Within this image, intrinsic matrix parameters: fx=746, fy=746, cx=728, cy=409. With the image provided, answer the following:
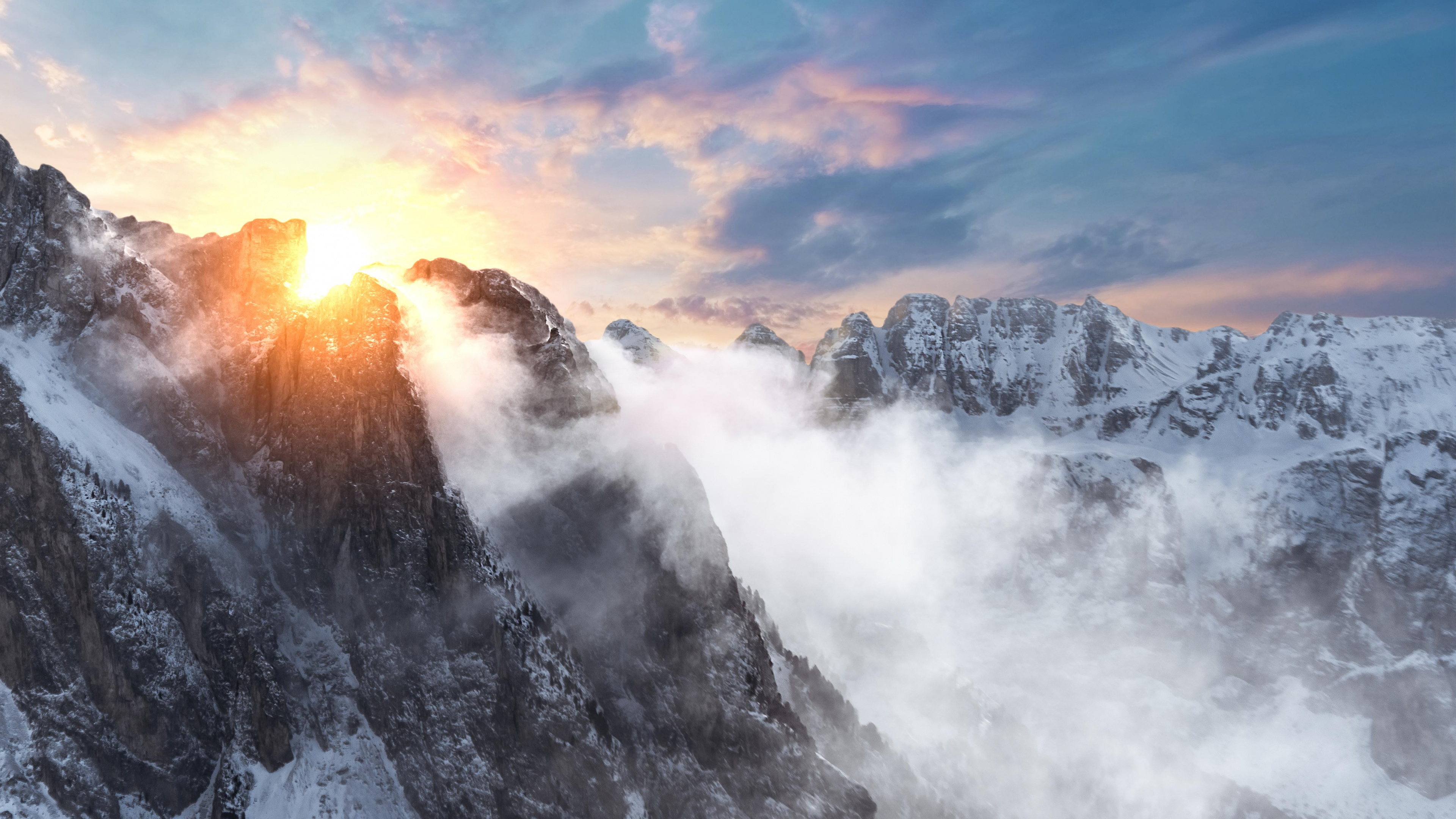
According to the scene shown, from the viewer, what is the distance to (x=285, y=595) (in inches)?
3410

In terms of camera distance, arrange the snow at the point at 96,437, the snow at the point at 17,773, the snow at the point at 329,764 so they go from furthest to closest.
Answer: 1. the snow at the point at 96,437
2. the snow at the point at 329,764
3. the snow at the point at 17,773

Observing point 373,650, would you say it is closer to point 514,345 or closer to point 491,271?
point 514,345

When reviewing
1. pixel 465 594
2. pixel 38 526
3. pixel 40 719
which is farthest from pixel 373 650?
pixel 38 526

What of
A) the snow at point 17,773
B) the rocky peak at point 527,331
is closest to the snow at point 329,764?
the snow at point 17,773

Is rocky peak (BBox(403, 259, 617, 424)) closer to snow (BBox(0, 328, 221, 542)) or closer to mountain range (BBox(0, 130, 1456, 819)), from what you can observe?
mountain range (BBox(0, 130, 1456, 819))

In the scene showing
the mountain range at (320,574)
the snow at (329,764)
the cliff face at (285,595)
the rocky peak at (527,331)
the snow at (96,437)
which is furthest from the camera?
the rocky peak at (527,331)

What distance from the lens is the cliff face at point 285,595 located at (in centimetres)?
7362

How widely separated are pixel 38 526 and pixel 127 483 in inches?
330

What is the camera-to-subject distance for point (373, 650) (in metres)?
84.4

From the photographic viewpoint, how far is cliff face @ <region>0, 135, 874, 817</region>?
73625 millimetres

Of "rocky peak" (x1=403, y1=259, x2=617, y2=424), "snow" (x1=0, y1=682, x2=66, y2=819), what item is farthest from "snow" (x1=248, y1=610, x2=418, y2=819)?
"rocky peak" (x1=403, y1=259, x2=617, y2=424)

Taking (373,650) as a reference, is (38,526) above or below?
above

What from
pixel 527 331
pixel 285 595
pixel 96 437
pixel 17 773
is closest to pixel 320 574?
pixel 285 595

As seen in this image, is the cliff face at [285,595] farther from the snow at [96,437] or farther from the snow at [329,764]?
the snow at [96,437]
